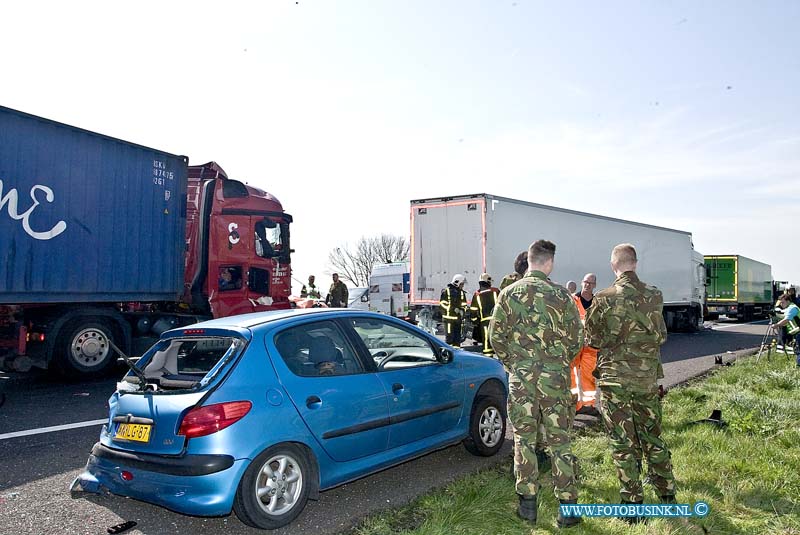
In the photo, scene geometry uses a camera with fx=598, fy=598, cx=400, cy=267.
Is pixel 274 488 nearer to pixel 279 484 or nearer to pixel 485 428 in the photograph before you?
pixel 279 484

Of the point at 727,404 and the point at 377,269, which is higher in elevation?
the point at 377,269

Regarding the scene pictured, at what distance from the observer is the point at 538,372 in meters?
3.90

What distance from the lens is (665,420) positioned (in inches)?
259

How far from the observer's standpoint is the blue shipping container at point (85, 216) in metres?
8.38

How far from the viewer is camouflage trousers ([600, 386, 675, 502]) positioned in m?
3.95

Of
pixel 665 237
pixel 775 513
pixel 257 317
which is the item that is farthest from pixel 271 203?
pixel 665 237

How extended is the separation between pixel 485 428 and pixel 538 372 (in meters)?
1.63

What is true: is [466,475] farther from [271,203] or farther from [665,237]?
[665,237]

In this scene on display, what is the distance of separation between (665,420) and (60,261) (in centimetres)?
849

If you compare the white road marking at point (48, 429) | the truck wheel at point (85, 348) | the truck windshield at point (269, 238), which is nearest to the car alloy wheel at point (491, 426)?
the white road marking at point (48, 429)

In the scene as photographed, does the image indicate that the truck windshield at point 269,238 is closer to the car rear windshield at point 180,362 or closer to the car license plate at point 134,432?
the car rear windshield at point 180,362

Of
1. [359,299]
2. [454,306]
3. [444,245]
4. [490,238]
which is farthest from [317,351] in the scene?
[359,299]

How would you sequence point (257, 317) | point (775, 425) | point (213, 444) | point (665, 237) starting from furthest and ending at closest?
1. point (665, 237)
2. point (775, 425)
3. point (257, 317)
4. point (213, 444)

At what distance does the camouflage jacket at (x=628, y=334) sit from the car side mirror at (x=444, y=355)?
49.7 inches
